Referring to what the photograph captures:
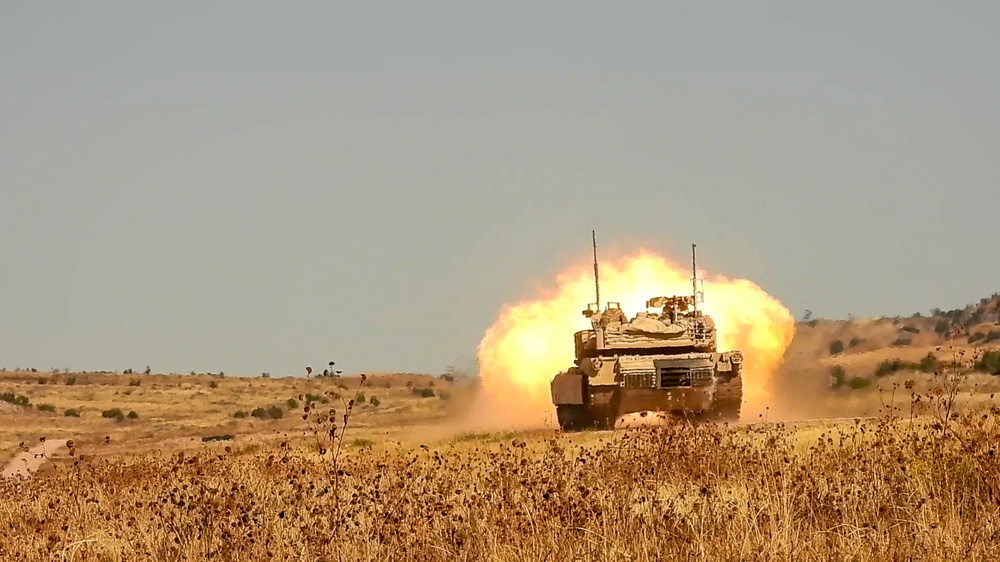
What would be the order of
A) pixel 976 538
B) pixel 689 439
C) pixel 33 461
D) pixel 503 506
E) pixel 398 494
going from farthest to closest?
1. pixel 33 461
2. pixel 689 439
3. pixel 398 494
4. pixel 503 506
5. pixel 976 538

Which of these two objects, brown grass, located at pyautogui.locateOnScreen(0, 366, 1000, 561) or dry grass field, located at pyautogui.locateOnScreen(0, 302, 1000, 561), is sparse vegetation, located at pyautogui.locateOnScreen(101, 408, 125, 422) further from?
brown grass, located at pyautogui.locateOnScreen(0, 366, 1000, 561)

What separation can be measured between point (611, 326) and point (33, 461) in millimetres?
16055

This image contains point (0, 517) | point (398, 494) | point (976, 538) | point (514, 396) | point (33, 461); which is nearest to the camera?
Answer: point (976, 538)

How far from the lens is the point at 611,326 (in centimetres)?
3738

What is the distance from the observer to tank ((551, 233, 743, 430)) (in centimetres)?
3619

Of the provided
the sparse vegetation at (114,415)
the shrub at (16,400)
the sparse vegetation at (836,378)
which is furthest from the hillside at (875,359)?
the shrub at (16,400)

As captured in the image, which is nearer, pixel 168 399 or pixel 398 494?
pixel 398 494

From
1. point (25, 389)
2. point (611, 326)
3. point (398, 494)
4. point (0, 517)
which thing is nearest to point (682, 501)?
point (398, 494)

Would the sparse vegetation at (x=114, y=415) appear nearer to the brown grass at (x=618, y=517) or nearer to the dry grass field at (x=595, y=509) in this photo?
the dry grass field at (x=595, y=509)

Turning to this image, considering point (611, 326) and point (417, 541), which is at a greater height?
point (611, 326)

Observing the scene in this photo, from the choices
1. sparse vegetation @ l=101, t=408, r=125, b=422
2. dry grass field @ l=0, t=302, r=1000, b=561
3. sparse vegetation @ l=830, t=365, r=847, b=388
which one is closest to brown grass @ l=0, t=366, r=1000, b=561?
dry grass field @ l=0, t=302, r=1000, b=561

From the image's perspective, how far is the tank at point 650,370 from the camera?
119 feet

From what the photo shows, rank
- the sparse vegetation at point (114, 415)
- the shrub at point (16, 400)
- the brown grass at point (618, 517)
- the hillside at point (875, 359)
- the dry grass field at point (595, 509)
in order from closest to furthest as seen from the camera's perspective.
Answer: the brown grass at point (618, 517), the dry grass field at point (595, 509), the hillside at point (875, 359), the sparse vegetation at point (114, 415), the shrub at point (16, 400)

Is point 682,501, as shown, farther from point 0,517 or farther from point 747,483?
point 0,517
